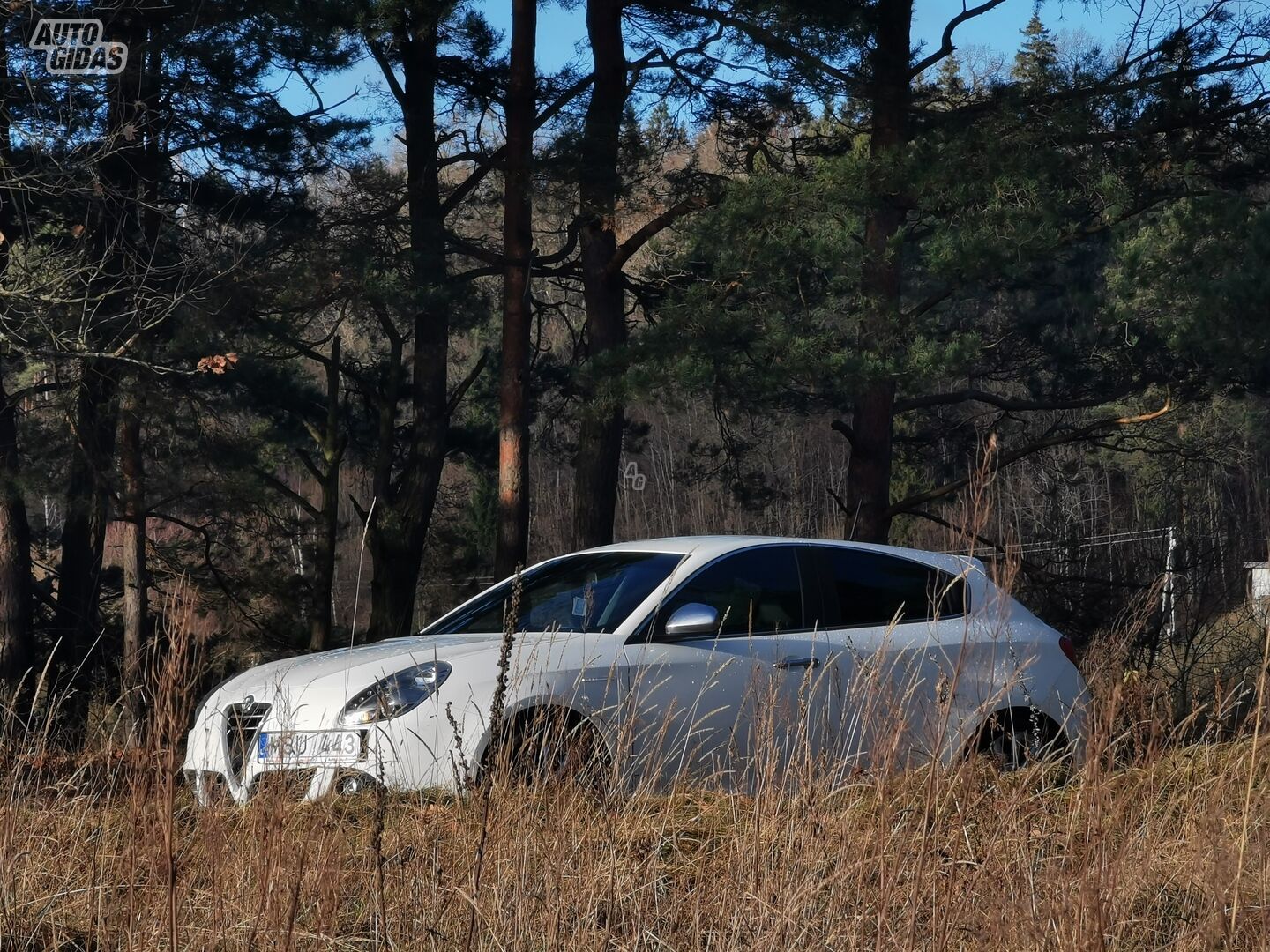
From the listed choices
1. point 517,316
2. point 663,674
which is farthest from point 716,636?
point 517,316

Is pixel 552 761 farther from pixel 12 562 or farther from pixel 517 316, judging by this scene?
pixel 517 316

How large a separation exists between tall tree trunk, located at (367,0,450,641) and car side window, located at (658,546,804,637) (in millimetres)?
11169

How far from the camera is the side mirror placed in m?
5.96

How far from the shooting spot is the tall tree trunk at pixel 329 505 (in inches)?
773

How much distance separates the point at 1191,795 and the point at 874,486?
457 inches

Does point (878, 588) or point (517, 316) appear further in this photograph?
point (517, 316)

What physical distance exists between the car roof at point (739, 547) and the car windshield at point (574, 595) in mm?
70

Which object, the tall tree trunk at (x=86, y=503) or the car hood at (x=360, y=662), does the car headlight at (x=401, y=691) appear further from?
the tall tree trunk at (x=86, y=503)

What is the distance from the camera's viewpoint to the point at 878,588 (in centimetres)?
704

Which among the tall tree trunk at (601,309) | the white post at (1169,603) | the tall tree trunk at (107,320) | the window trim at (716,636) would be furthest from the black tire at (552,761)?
the tall tree trunk at (601,309)

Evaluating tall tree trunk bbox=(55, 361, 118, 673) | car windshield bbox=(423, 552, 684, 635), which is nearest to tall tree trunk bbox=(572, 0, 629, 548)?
tall tree trunk bbox=(55, 361, 118, 673)

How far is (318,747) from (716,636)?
193 cm

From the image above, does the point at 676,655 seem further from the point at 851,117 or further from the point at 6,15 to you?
the point at 851,117

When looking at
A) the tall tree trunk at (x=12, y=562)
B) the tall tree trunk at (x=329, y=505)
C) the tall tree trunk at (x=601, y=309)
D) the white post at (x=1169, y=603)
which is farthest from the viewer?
the tall tree trunk at (x=329, y=505)
